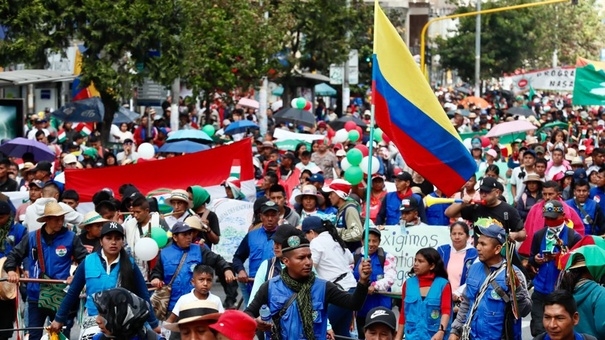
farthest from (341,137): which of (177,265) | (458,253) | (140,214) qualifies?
(177,265)

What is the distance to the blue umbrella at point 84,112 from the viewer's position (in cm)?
2850

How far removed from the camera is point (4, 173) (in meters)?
17.0

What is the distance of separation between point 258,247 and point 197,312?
5821mm

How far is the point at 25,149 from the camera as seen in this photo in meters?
20.8

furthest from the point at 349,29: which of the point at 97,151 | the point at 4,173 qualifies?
the point at 4,173

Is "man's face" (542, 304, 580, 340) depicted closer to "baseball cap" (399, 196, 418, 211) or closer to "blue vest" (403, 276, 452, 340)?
"blue vest" (403, 276, 452, 340)

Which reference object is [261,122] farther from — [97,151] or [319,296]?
[319,296]

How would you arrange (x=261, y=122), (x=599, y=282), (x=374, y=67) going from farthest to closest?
(x=261, y=122) → (x=374, y=67) → (x=599, y=282)

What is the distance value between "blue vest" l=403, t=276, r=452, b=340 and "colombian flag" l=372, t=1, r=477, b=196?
712mm

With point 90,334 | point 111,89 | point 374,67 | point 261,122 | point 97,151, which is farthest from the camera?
point 261,122

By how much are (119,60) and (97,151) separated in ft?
22.1

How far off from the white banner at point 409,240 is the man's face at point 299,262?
196 inches

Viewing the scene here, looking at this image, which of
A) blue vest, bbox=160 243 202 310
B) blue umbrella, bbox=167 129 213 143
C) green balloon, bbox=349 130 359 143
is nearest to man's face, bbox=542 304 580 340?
blue vest, bbox=160 243 202 310

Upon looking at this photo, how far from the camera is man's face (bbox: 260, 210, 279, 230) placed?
12.5 meters
